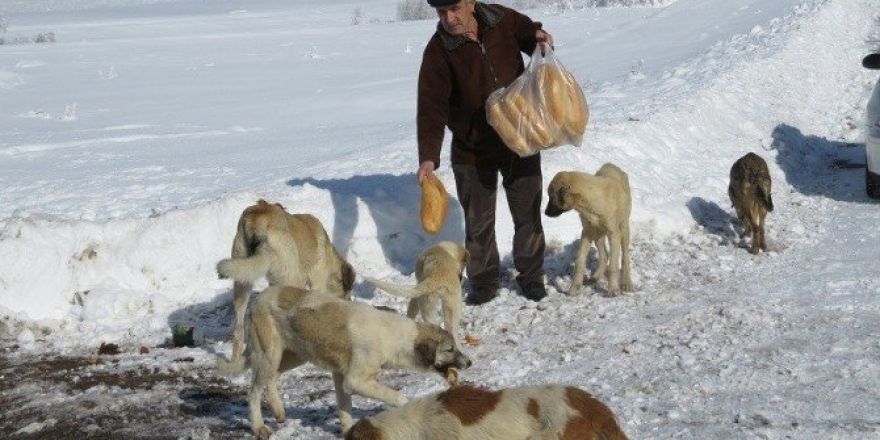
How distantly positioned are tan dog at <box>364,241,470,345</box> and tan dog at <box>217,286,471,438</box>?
55.6 inches

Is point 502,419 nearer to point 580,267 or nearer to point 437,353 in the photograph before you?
point 437,353

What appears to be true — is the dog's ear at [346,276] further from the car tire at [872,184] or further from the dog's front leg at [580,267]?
the car tire at [872,184]

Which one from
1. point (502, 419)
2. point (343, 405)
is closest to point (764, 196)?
point (343, 405)

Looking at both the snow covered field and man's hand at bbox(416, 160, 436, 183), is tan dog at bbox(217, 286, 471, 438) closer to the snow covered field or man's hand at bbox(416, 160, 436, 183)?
the snow covered field

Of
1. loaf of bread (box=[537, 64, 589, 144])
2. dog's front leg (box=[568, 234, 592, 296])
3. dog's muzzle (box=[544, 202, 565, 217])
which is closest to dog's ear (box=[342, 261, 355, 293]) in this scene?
dog's muzzle (box=[544, 202, 565, 217])

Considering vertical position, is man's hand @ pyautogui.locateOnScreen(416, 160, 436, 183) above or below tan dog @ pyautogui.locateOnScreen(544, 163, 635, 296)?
above

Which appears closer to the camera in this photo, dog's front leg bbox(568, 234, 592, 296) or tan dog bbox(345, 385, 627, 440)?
tan dog bbox(345, 385, 627, 440)

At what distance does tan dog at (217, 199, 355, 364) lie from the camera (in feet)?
24.2

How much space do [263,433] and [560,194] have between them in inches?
148

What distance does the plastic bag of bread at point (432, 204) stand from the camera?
8.61 m

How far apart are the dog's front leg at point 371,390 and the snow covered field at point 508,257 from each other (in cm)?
47

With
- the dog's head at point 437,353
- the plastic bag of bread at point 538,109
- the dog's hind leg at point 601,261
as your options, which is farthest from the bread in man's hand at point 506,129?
the dog's head at point 437,353

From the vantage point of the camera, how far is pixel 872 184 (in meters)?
11.5

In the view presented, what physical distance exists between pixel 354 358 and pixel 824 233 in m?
6.26
